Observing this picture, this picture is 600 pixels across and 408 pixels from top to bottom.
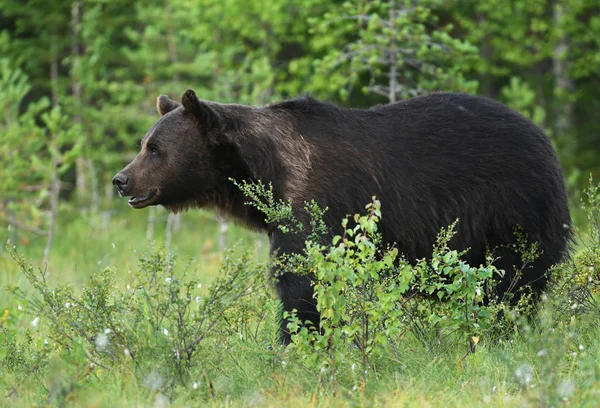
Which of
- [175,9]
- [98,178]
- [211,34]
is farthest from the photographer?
[98,178]

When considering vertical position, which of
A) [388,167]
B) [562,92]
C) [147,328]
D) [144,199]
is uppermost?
[388,167]

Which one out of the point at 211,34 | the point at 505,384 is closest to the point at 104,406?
the point at 505,384

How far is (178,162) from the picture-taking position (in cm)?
595

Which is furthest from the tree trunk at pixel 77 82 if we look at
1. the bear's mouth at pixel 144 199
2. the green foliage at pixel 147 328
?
the green foliage at pixel 147 328

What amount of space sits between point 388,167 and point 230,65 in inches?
376

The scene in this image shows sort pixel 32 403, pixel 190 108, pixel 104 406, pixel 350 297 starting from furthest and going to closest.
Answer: pixel 190 108 → pixel 350 297 → pixel 32 403 → pixel 104 406

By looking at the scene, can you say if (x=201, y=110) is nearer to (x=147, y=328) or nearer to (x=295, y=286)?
(x=295, y=286)

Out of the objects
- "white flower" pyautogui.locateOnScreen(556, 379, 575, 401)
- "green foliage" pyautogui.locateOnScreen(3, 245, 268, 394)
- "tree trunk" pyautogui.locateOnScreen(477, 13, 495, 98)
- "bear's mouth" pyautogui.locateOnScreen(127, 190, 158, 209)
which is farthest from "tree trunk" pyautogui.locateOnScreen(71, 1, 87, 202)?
"white flower" pyautogui.locateOnScreen(556, 379, 575, 401)

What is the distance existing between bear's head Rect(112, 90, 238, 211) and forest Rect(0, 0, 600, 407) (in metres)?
0.42

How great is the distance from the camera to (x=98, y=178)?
18.9 metres

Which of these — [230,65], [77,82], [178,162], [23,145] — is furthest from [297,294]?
[77,82]

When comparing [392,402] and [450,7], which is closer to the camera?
[392,402]

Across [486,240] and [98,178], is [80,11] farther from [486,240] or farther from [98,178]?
[486,240]

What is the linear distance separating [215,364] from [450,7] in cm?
1352
